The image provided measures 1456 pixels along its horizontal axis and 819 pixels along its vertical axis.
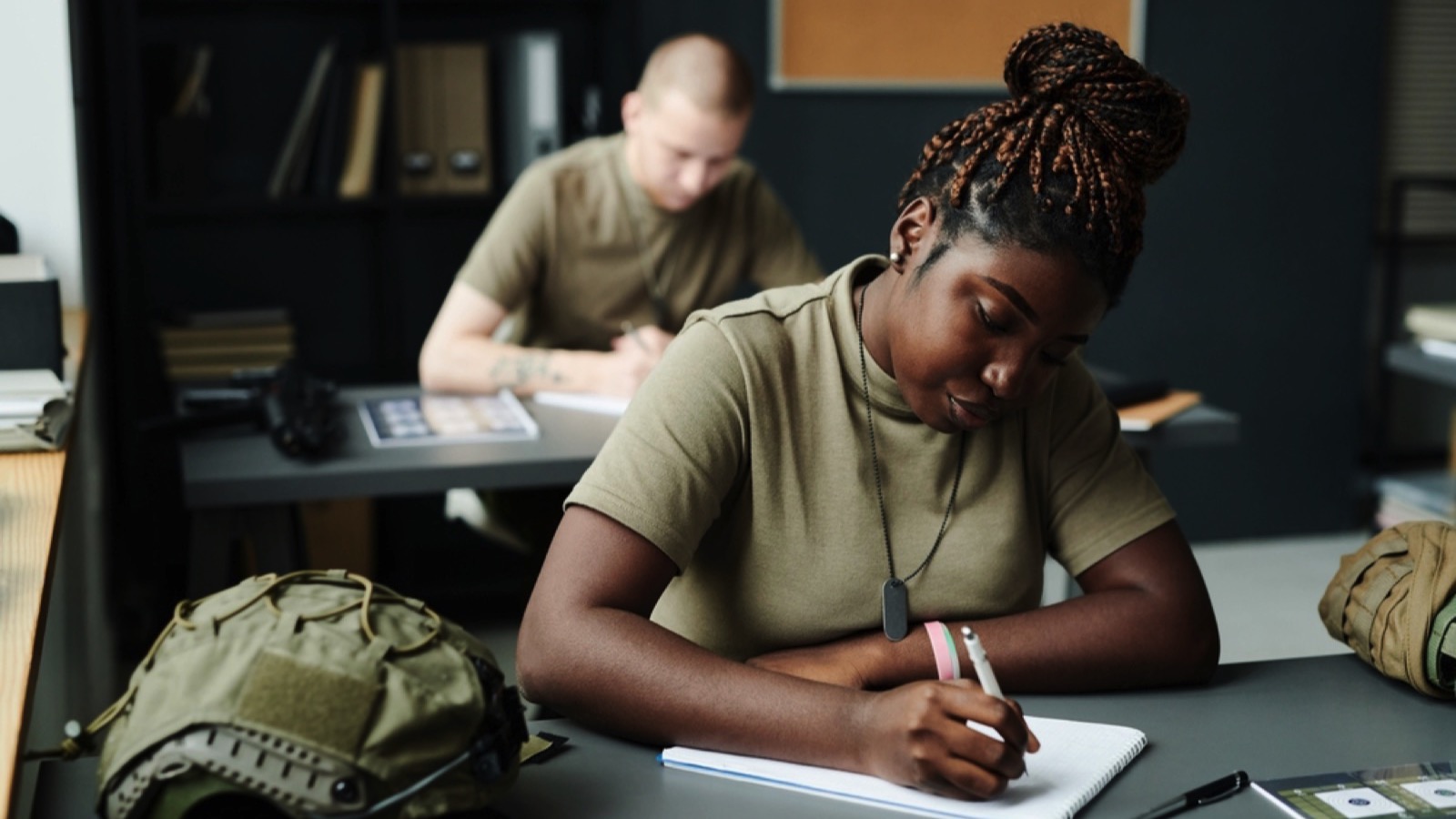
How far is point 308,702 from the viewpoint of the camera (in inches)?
36.1

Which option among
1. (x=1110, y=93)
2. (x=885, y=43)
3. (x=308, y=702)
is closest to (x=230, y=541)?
(x=308, y=702)

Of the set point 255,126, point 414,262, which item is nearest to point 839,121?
point 414,262

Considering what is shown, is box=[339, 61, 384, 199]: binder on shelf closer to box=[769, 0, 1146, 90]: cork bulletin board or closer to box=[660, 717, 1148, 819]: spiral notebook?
box=[769, 0, 1146, 90]: cork bulletin board

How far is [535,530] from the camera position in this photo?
2.53 m

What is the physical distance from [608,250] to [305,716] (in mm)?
2086

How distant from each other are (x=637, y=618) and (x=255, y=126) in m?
2.81

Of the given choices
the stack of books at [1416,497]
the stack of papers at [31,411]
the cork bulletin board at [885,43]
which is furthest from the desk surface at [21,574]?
the stack of books at [1416,497]

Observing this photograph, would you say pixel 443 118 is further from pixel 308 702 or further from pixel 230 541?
pixel 308 702

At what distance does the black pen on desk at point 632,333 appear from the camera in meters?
2.62

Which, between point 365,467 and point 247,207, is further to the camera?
point 247,207

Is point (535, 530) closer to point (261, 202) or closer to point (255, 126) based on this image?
point (261, 202)

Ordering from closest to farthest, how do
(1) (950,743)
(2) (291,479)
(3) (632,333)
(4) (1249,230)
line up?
(1) (950,743), (2) (291,479), (3) (632,333), (4) (1249,230)

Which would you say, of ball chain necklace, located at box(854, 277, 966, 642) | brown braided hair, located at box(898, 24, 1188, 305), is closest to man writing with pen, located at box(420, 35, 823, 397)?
ball chain necklace, located at box(854, 277, 966, 642)

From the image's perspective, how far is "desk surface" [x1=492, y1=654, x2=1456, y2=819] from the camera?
108 cm
